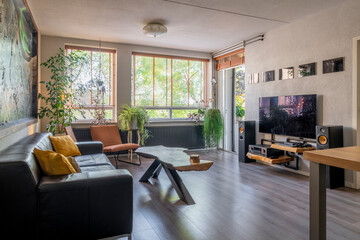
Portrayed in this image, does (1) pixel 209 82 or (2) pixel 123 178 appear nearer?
(2) pixel 123 178

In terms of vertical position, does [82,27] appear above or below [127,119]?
above

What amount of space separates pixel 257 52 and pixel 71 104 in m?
4.08

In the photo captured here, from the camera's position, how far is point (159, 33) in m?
→ 4.30

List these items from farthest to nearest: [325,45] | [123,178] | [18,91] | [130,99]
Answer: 1. [130,99]
2. [325,45]
3. [18,91]
4. [123,178]

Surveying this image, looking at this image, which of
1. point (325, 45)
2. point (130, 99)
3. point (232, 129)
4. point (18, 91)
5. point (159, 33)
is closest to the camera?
point (18, 91)

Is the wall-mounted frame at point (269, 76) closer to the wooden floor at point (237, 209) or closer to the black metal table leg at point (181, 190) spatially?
the wooden floor at point (237, 209)

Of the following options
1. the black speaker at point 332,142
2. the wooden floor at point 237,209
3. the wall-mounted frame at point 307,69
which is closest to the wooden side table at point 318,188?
the wooden floor at point 237,209

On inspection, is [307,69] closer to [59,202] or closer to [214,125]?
[214,125]

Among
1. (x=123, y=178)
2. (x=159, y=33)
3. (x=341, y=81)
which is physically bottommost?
(x=123, y=178)

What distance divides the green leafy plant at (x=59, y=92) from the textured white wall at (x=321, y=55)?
3810mm

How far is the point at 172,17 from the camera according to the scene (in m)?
4.04

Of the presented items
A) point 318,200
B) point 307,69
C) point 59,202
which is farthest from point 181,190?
point 307,69

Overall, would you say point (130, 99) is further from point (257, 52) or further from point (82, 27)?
point (257, 52)

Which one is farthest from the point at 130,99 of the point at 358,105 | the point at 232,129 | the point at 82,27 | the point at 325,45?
the point at 358,105
